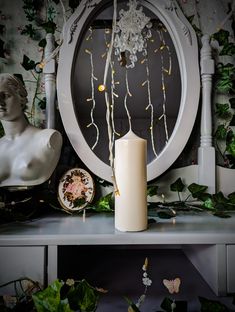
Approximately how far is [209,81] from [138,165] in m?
0.55

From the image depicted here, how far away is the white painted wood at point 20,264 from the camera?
0.53m

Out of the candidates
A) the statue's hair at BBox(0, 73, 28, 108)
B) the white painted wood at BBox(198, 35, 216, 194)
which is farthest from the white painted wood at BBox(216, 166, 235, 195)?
the statue's hair at BBox(0, 73, 28, 108)

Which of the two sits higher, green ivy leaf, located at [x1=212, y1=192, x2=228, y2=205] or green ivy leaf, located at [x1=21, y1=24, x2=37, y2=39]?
green ivy leaf, located at [x1=21, y1=24, x2=37, y2=39]

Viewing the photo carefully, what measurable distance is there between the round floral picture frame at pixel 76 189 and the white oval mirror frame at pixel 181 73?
45 mm

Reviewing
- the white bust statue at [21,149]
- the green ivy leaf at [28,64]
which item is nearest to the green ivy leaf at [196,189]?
the white bust statue at [21,149]

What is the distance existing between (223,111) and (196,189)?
333 millimetres

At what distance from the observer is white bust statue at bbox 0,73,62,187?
2.27ft

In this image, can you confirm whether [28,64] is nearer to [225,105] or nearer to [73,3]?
[73,3]

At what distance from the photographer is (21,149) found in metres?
0.72

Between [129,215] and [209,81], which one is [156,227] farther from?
[209,81]

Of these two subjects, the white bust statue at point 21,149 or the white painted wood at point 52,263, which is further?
the white bust statue at point 21,149

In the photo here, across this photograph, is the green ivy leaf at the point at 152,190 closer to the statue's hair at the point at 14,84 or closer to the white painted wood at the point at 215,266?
the white painted wood at the point at 215,266

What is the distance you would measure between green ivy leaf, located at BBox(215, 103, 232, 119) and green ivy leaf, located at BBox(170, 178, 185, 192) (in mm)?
315

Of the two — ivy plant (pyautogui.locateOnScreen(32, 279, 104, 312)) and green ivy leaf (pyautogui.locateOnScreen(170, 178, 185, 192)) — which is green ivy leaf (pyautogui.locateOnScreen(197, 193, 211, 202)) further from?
ivy plant (pyautogui.locateOnScreen(32, 279, 104, 312))
